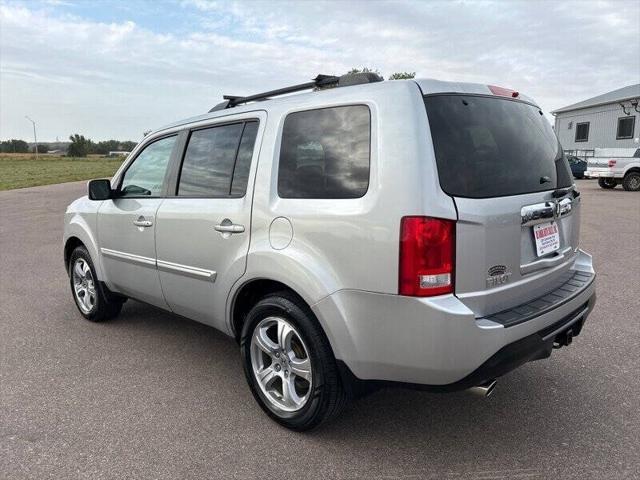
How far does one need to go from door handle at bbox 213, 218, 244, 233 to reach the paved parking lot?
3.56ft

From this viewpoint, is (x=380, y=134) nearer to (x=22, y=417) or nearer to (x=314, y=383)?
(x=314, y=383)

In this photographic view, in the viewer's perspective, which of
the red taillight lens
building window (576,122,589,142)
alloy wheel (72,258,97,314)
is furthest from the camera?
building window (576,122,589,142)

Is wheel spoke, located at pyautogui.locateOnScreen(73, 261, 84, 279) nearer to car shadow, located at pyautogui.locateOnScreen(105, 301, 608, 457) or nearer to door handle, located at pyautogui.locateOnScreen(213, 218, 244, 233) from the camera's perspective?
car shadow, located at pyautogui.locateOnScreen(105, 301, 608, 457)

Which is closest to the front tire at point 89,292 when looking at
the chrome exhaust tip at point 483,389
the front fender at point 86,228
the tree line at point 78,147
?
the front fender at point 86,228

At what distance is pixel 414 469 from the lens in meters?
2.58

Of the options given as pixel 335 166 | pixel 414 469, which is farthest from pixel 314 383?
pixel 335 166

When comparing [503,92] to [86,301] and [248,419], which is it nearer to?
[248,419]

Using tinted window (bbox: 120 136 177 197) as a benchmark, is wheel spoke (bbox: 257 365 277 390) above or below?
below

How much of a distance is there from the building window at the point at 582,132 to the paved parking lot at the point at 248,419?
106 feet

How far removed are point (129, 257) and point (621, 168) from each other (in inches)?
809

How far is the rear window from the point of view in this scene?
243 cm

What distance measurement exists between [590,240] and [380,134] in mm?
7713

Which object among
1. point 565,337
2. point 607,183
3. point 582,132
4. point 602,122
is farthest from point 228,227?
point 582,132

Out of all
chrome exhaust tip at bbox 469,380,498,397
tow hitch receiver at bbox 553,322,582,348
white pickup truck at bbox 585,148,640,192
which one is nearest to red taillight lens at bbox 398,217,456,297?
chrome exhaust tip at bbox 469,380,498,397
